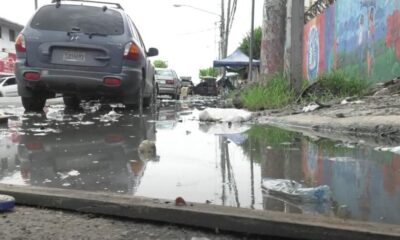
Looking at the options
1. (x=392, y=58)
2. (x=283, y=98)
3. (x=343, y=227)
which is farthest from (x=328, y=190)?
(x=392, y=58)

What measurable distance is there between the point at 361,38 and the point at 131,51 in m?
7.57

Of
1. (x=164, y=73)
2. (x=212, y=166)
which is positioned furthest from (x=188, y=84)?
(x=212, y=166)

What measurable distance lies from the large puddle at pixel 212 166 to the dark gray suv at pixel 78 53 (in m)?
1.45

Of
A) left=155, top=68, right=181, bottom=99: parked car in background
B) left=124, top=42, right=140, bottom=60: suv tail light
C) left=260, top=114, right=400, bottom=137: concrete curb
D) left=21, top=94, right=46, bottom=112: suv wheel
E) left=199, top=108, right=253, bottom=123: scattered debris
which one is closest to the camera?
left=260, top=114, right=400, bottom=137: concrete curb

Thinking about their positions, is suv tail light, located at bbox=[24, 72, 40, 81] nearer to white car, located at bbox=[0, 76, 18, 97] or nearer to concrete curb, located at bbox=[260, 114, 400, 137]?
concrete curb, located at bbox=[260, 114, 400, 137]

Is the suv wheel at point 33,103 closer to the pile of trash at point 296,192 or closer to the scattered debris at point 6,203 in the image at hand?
the scattered debris at point 6,203

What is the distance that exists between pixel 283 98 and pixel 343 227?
8183 mm

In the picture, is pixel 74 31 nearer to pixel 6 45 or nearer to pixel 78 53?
pixel 78 53

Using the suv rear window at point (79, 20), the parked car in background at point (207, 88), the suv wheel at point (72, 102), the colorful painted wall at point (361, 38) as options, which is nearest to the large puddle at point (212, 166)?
the suv rear window at point (79, 20)

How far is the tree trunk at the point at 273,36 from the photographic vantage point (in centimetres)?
1402

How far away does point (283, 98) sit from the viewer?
10.5 m

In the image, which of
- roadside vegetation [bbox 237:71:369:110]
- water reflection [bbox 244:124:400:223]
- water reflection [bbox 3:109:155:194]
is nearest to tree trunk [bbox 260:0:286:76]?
roadside vegetation [bbox 237:71:369:110]

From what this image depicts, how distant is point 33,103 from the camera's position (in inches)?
370

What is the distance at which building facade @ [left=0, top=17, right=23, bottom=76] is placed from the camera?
49556 millimetres
